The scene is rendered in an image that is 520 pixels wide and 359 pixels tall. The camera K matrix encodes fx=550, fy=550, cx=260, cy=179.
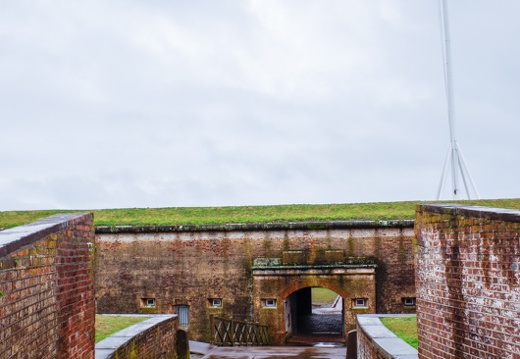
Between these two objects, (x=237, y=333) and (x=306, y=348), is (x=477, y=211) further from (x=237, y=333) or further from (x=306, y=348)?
(x=237, y=333)

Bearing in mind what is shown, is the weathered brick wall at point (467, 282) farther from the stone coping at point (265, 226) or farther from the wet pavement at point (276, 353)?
the stone coping at point (265, 226)

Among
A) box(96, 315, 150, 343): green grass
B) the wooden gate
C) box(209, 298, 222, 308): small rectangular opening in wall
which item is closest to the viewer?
box(96, 315, 150, 343): green grass

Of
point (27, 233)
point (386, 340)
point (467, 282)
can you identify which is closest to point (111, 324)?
point (386, 340)

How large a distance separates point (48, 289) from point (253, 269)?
14606mm

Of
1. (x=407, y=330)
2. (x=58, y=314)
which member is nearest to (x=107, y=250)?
(x=407, y=330)

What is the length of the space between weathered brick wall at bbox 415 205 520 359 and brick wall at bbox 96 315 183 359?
485 cm

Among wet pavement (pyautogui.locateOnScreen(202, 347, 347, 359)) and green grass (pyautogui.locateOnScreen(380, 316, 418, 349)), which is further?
wet pavement (pyautogui.locateOnScreen(202, 347, 347, 359))

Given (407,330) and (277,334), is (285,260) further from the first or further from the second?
(407,330)

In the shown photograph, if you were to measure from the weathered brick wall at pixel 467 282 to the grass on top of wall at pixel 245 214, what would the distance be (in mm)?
13859

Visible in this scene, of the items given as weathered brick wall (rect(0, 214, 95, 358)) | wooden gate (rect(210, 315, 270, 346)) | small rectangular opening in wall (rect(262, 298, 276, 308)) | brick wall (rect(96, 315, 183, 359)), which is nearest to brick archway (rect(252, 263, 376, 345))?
small rectangular opening in wall (rect(262, 298, 276, 308))

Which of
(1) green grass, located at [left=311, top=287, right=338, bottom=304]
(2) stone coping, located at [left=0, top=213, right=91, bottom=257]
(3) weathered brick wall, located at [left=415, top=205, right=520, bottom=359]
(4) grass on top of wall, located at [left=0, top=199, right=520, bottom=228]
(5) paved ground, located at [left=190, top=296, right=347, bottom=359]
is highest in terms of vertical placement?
(4) grass on top of wall, located at [left=0, top=199, right=520, bottom=228]

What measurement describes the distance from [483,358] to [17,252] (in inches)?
183

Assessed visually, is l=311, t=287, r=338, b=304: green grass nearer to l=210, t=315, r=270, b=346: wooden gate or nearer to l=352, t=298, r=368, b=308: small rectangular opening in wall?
l=352, t=298, r=368, b=308: small rectangular opening in wall

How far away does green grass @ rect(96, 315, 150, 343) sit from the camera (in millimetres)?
10927
